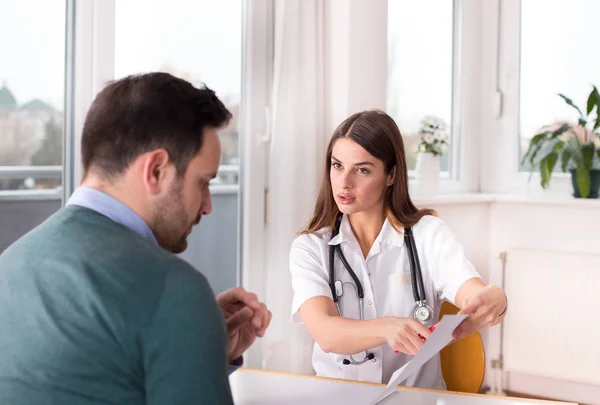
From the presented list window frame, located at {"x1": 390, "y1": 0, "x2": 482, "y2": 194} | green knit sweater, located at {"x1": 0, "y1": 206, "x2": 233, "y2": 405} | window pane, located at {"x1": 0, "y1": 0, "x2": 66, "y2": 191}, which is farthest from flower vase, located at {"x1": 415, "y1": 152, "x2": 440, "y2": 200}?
green knit sweater, located at {"x1": 0, "y1": 206, "x2": 233, "y2": 405}

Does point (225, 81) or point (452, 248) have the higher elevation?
point (225, 81)

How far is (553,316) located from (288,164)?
1.64 meters

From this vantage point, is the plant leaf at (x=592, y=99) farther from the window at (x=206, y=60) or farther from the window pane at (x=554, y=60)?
the window at (x=206, y=60)

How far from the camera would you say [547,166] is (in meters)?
3.40

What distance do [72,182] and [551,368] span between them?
247 cm

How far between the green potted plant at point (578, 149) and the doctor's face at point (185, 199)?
9.02 feet

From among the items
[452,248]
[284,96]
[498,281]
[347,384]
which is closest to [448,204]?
[498,281]

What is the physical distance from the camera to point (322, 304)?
1832 mm

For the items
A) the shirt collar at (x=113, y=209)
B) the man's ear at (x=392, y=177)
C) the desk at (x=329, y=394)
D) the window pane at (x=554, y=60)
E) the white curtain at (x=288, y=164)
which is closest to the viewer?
the shirt collar at (x=113, y=209)

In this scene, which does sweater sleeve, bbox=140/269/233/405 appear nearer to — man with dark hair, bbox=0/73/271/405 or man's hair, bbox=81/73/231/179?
man with dark hair, bbox=0/73/271/405

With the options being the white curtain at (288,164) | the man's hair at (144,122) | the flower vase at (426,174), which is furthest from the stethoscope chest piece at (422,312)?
the flower vase at (426,174)

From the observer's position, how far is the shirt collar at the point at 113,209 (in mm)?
887

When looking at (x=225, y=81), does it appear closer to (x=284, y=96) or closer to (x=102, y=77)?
(x=284, y=96)

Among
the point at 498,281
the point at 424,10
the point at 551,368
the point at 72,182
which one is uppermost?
the point at 424,10
